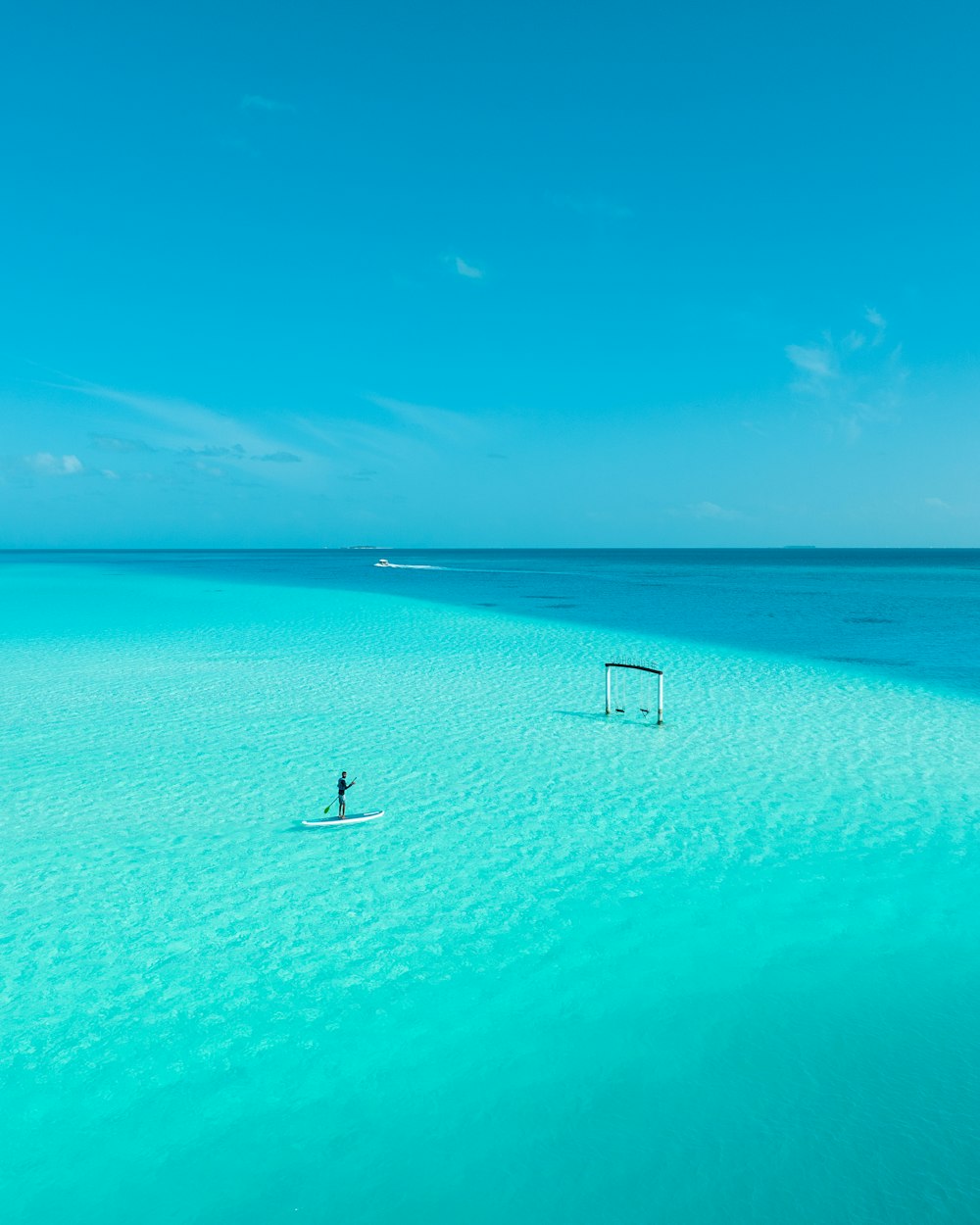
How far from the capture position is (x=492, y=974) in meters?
8.45

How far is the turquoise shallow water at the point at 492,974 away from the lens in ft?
19.3

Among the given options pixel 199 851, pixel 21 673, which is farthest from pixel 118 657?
pixel 199 851

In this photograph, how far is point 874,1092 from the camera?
6539mm

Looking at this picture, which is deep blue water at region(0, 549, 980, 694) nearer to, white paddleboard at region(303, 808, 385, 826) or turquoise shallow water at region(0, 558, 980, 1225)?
turquoise shallow water at region(0, 558, 980, 1225)

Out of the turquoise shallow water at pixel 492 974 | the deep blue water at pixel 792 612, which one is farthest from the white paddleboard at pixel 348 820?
the deep blue water at pixel 792 612

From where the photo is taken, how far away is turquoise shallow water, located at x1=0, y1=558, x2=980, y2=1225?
5.89 metres

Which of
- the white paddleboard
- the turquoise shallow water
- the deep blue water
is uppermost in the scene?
the deep blue water

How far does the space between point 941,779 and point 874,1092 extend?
1034 cm

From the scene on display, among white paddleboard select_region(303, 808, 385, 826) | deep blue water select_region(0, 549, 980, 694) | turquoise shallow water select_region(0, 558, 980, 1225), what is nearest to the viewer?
turquoise shallow water select_region(0, 558, 980, 1225)

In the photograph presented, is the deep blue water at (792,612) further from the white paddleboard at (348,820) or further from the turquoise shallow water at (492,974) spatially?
the white paddleboard at (348,820)

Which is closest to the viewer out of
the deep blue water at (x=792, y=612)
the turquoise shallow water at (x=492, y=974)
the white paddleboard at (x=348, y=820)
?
the turquoise shallow water at (x=492, y=974)

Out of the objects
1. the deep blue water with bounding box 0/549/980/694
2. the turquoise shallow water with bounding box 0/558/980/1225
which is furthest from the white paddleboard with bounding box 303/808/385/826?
the deep blue water with bounding box 0/549/980/694

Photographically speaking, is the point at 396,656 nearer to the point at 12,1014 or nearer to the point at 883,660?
the point at 883,660

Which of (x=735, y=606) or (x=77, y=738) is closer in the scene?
(x=77, y=738)
